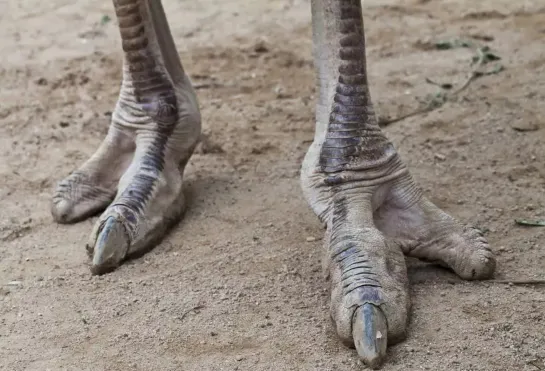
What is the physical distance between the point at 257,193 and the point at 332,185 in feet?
2.12

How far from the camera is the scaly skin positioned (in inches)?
87.0

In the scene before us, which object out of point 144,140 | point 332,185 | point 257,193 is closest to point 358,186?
point 332,185

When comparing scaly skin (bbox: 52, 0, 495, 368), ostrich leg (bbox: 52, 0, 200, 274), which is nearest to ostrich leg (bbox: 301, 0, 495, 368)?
scaly skin (bbox: 52, 0, 495, 368)

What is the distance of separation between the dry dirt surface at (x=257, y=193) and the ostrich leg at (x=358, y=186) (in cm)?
9

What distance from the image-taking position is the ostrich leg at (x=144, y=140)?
281 centimetres

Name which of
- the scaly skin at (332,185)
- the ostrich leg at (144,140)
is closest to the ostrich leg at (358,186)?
the scaly skin at (332,185)

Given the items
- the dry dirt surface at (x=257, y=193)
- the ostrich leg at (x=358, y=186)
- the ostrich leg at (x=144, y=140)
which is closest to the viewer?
the dry dirt surface at (x=257, y=193)

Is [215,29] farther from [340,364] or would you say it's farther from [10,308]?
[340,364]

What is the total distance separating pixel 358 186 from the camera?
2465mm

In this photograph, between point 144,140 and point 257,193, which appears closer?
point 144,140

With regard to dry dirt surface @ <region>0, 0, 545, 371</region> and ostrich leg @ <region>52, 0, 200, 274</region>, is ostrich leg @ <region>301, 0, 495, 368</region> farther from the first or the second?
ostrich leg @ <region>52, 0, 200, 274</region>

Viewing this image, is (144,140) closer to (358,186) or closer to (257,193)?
(257,193)

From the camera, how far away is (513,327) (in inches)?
83.5

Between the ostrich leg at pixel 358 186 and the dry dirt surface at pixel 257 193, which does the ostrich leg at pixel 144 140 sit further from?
the ostrich leg at pixel 358 186
